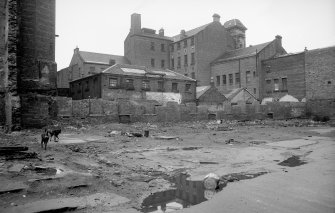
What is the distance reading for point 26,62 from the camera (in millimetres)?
14508

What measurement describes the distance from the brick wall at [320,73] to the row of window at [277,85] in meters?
3.70

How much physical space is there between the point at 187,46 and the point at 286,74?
19.1 meters

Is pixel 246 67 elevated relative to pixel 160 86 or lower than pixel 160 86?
elevated

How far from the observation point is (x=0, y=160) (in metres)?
5.71

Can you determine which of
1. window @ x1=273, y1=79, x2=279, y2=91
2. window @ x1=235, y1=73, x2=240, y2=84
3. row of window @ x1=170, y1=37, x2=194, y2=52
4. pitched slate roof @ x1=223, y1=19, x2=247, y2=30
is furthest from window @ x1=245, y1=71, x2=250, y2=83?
pitched slate roof @ x1=223, y1=19, x2=247, y2=30

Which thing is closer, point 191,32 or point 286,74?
point 286,74

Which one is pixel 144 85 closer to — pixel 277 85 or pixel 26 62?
pixel 26 62

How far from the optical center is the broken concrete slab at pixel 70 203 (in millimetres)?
3365

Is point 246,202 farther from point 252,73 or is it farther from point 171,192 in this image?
point 252,73

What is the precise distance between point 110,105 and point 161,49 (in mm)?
35399

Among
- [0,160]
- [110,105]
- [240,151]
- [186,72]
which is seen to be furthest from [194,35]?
[0,160]

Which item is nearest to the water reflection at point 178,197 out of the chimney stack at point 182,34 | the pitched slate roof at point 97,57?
the pitched slate roof at point 97,57

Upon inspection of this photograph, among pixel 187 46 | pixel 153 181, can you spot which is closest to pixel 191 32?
pixel 187 46

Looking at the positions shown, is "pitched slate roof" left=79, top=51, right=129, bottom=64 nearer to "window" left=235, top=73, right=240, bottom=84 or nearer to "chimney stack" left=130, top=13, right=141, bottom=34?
"chimney stack" left=130, top=13, right=141, bottom=34
